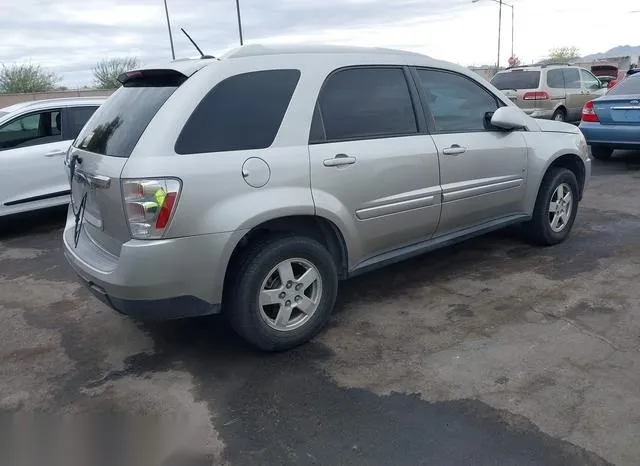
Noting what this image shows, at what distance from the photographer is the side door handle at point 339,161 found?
11.7 ft

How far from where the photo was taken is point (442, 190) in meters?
4.25

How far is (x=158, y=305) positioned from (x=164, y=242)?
0.37m

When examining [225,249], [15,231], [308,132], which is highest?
[308,132]

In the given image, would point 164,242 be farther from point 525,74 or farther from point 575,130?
point 525,74

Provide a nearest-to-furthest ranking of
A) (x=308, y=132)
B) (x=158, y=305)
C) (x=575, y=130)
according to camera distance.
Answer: (x=158, y=305) < (x=308, y=132) < (x=575, y=130)

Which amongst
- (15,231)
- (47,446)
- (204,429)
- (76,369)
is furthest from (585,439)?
(15,231)

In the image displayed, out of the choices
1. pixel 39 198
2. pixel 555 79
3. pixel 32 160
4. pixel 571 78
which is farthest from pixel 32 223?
pixel 571 78

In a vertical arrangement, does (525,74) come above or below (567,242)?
above

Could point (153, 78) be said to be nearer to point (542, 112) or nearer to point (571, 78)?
point (542, 112)

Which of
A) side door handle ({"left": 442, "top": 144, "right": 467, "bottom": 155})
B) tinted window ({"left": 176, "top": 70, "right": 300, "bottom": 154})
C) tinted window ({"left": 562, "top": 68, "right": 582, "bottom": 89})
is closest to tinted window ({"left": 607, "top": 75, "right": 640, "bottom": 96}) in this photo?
tinted window ({"left": 562, "top": 68, "right": 582, "bottom": 89})

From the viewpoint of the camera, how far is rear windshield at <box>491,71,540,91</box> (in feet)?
42.8

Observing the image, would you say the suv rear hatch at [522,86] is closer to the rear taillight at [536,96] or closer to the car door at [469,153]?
the rear taillight at [536,96]

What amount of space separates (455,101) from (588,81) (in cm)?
1146

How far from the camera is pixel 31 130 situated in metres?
6.88
